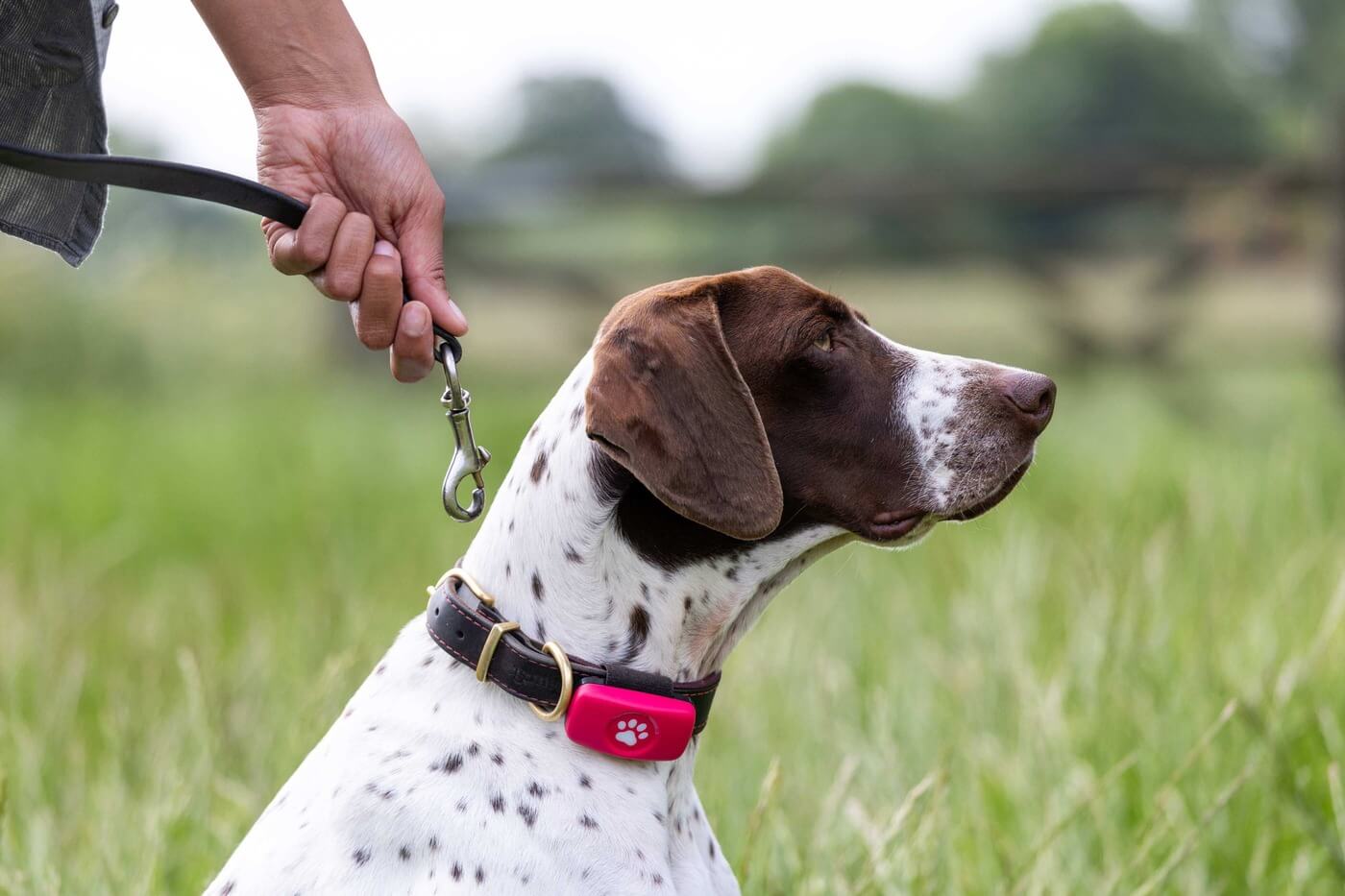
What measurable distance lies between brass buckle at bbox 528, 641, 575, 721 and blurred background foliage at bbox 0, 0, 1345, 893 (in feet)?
2.00

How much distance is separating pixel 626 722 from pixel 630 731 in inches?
0.6

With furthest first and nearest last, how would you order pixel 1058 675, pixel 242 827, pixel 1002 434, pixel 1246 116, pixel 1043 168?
pixel 1246 116, pixel 1043 168, pixel 1058 675, pixel 242 827, pixel 1002 434

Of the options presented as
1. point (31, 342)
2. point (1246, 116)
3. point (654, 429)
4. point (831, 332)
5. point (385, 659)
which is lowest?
point (31, 342)

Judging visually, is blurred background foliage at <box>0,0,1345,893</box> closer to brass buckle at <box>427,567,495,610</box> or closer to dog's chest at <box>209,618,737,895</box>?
dog's chest at <box>209,618,737,895</box>

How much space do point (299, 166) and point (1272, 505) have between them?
147 inches

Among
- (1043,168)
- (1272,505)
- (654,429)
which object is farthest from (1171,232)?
(654,429)

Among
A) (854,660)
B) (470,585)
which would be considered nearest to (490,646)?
(470,585)

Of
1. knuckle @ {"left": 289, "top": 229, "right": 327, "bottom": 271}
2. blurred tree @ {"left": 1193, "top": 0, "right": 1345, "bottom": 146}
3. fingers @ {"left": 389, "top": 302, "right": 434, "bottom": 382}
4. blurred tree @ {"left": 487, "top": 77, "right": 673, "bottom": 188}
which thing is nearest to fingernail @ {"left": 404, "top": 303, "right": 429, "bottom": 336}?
fingers @ {"left": 389, "top": 302, "right": 434, "bottom": 382}

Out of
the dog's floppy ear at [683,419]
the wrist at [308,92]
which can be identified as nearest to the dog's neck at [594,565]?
the dog's floppy ear at [683,419]

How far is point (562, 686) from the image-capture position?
193cm

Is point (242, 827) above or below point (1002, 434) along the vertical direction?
below

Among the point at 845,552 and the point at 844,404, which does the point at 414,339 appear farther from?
the point at 845,552

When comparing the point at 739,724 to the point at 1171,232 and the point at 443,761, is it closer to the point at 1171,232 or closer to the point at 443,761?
the point at 443,761

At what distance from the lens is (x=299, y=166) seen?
90.6 inches
